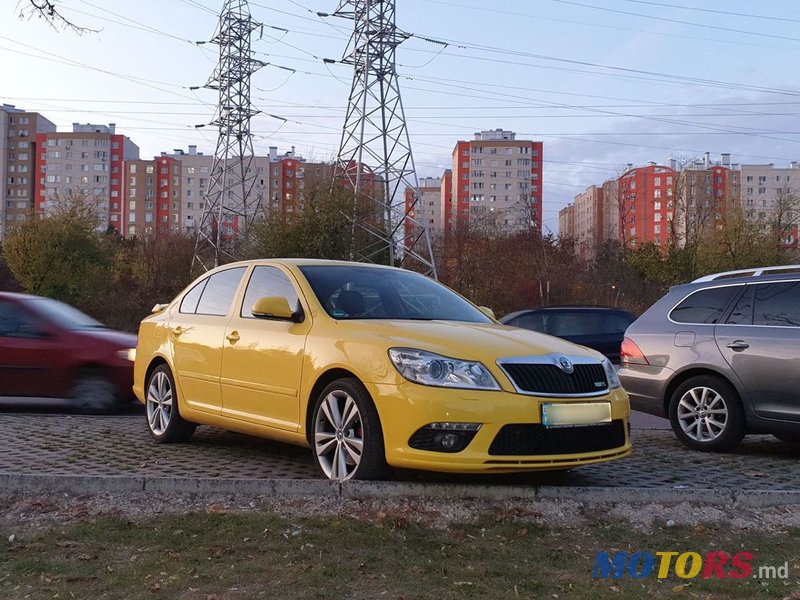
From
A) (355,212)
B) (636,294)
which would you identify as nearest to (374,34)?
(355,212)

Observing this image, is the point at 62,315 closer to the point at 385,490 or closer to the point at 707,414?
the point at 385,490

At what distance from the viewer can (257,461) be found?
21.6ft

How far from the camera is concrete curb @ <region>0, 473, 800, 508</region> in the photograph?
17.0 ft

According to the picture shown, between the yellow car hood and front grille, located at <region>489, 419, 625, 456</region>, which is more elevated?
the yellow car hood

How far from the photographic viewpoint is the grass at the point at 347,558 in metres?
3.82

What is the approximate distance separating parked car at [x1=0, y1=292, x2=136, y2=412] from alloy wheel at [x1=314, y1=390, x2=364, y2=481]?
544 cm

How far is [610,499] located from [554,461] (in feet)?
1.55

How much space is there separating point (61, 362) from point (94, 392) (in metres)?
0.54

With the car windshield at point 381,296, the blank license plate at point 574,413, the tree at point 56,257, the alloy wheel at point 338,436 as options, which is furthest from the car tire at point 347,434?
the tree at point 56,257

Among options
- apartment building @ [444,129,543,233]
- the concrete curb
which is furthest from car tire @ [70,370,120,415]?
apartment building @ [444,129,543,233]

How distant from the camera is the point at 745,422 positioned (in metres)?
7.41

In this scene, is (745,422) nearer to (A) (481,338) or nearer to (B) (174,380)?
(A) (481,338)

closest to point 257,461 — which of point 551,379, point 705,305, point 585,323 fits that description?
point 551,379

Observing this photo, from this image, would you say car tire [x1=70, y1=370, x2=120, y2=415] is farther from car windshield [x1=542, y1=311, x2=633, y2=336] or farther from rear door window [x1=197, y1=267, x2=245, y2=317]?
car windshield [x1=542, y1=311, x2=633, y2=336]
